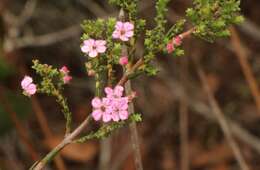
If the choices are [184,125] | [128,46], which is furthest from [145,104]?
[128,46]

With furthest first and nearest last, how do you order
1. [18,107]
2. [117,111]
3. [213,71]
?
[213,71]
[18,107]
[117,111]

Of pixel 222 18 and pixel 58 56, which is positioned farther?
pixel 58 56

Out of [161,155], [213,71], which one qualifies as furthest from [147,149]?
[213,71]

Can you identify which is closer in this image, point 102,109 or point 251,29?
point 102,109

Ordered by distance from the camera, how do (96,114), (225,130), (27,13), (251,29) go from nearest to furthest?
(96,114), (225,130), (27,13), (251,29)

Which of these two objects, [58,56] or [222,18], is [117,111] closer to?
[222,18]

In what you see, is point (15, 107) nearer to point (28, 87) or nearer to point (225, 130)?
point (225, 130)

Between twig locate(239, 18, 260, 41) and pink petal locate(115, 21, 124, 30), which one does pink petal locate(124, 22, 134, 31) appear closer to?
pink petal locate(115, 21, 124, 30)
